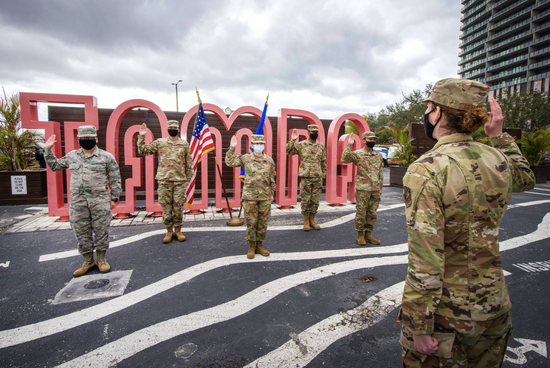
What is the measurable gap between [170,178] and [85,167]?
58.2 inches

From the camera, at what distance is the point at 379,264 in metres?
4.41

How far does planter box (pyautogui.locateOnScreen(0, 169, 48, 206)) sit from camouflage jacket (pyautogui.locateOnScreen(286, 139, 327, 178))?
7.92m

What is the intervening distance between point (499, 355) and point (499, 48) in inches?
3035

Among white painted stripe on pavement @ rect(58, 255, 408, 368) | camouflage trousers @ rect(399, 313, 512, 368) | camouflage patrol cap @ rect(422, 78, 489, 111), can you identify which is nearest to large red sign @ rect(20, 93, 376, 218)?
white painted stripe on pavement @ rect(58, 255, 408, 368)

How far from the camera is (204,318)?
3.00 metres

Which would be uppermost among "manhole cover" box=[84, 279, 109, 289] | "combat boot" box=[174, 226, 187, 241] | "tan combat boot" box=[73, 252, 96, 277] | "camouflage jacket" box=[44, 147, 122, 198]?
"camouflage jacket" box=[44, 147, 122, 198]

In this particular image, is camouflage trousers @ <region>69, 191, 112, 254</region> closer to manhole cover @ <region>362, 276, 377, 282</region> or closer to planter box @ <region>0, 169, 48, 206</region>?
manhole cover @ <region>362, 276, 377, 282</region>

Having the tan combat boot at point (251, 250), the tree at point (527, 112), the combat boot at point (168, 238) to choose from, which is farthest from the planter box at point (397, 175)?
the tree at point (527, 112)

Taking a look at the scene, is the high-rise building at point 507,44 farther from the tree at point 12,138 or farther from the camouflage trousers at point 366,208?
the tree at point 12,138

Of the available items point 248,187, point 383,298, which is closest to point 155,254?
point 248,187

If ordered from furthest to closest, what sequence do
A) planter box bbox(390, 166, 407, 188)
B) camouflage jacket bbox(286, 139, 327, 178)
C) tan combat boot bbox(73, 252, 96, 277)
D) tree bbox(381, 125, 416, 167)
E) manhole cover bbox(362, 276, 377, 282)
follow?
planter box bbox(390, 166, 407, 188)
tree bbox(381, 125, 416, 167)
camouflage jacket bbox(286, 139, 327, 178)
tan combat boot bbox(73, 252, 96, 277)
manhole cover bbox(362, 276, 377, 282)

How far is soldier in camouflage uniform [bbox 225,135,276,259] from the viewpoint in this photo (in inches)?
185

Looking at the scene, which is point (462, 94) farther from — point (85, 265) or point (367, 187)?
point (85, 265)

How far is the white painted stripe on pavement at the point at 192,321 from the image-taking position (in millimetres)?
2471
